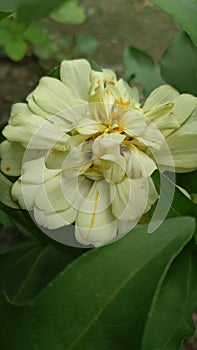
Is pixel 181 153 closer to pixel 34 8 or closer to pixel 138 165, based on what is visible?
pixel 138 165

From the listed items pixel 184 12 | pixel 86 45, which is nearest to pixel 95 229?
pixel 184 12

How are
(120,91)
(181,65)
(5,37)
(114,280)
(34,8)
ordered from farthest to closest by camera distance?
(5,37) → (181,65) → (120,91) → (114,280) → (34,8)

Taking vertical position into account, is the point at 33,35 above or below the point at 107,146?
below

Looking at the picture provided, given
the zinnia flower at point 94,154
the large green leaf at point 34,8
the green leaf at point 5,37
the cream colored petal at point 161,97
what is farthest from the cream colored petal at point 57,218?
the green leaf at point 5,37

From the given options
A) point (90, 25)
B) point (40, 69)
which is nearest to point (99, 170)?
point (40, 69)

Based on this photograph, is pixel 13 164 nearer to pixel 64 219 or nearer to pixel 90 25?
pixel 64 219

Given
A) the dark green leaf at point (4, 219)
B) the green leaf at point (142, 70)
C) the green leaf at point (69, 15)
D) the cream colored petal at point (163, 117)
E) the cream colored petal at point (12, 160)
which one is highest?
the cream colored petal at point (163, 117)

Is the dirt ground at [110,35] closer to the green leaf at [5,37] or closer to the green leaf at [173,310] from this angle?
the green leaf at [5,37]
